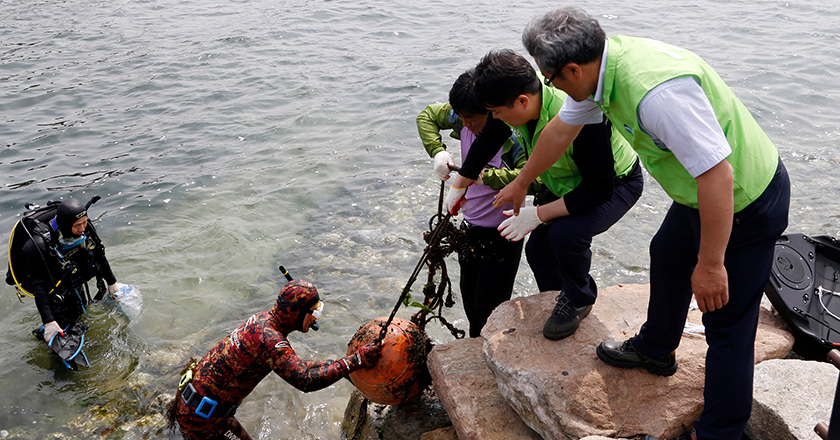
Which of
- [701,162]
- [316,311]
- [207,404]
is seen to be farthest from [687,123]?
[207,404]

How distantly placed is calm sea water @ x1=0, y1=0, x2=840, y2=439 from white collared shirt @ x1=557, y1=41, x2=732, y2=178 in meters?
3.35

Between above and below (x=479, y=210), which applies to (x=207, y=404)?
below

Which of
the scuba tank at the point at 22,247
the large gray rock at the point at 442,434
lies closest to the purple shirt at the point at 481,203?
the large gray rock at the point at 442,434

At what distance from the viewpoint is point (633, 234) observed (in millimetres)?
7273

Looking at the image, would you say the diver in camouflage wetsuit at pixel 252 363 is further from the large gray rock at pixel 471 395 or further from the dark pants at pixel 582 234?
the dark pants at pixel 582 234

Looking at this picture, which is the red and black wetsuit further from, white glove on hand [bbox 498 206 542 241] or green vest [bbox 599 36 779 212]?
green vest [bbox 599 36 779 212]

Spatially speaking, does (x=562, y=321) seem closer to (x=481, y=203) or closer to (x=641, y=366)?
(x=641, y=366)

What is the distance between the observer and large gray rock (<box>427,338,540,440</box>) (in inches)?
128

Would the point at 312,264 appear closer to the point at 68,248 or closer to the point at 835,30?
the point at 68,248

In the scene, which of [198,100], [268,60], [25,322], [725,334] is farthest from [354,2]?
[725,334]

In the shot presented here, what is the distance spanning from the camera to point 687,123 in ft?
6.80

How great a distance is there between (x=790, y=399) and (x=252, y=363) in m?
3.03

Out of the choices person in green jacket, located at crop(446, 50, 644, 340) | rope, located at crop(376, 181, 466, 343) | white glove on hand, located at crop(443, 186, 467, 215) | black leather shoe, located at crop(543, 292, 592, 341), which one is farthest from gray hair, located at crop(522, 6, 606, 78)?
black leather shoe, located at crop(543, 292, 592, 341)

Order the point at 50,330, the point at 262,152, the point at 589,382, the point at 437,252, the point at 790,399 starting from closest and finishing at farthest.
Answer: the point at 790,399, the point at 589,382, the point at 437,252, the point at 50,330, the point at 262,152
